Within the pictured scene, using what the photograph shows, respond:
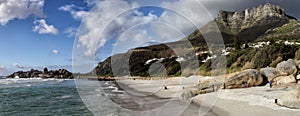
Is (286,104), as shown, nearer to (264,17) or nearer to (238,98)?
(238,98)

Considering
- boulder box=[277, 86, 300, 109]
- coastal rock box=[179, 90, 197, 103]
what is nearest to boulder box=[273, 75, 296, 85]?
coastal rock box=[179, 90, 197, 103]

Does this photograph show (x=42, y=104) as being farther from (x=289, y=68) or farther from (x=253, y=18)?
(x=253, y=18)

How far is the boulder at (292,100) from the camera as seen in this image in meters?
15.3

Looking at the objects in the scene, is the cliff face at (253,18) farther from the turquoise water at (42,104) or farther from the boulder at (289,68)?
the turquoise water at (42,104)

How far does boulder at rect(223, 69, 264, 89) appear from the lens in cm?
2586

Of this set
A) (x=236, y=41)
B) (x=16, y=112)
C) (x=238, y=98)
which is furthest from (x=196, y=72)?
(x=16, y=112)

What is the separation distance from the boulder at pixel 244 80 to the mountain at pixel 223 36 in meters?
10.0

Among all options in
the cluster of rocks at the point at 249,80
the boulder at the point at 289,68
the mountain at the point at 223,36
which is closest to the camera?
the cluster of rocks at the point at 249,80

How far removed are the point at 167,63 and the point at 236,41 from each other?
1765 centimetres

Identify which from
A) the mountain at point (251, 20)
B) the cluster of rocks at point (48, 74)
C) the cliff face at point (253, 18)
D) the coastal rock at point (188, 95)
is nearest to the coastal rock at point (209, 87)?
the coastal rock at point (188, 95)

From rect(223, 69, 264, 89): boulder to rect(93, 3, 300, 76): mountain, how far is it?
10.0 m

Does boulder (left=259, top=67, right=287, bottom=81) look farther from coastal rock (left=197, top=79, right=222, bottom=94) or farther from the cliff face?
the cliff face

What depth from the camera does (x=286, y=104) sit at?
16.0m

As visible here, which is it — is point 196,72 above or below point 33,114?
above
